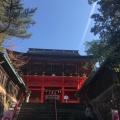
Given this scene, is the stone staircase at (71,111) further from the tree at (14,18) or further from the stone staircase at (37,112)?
the tree at (14,18)

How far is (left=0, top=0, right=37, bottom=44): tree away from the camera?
13039mm

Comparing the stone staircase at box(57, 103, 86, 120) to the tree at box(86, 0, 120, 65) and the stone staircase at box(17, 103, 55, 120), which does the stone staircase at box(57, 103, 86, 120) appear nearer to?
the stone staircase at box(17, 103, 55, 120)

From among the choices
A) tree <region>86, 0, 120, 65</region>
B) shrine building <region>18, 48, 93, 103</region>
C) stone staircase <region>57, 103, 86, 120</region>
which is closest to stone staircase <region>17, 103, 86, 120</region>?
stone staircase <region>57, 103, 86, 120</region>

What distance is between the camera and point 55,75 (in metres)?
29.6

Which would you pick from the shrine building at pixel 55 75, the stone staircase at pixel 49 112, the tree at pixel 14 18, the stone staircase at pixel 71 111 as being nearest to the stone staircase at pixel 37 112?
the stone staircase at pixel 49 112

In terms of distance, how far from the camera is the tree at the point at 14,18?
1304cm

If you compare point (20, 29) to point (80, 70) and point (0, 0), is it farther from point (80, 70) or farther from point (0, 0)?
point (80, 70)

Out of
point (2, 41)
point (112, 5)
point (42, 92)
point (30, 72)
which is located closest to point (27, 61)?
point (30, 72)

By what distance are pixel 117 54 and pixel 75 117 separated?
5.93 metres

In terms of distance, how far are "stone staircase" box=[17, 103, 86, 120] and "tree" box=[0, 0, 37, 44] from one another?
555 cm

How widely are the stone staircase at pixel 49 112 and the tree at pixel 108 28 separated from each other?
5.24 meters

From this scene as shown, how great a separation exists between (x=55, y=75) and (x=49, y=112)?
14.6 m

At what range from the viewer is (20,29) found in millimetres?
16234

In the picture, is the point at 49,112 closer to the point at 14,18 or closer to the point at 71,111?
the point at 71,111
